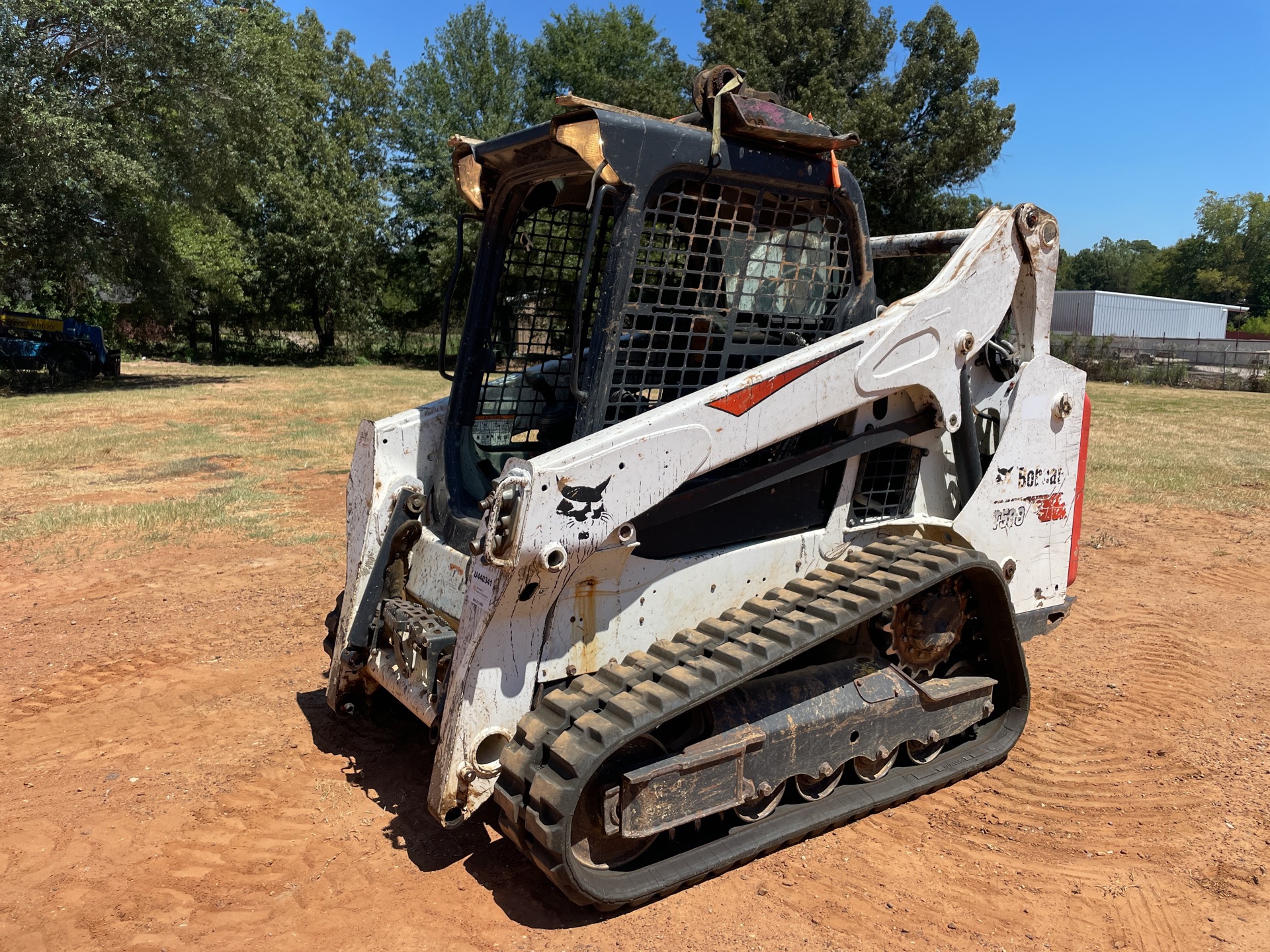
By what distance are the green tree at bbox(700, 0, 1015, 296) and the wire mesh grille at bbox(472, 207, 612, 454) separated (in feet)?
76.6

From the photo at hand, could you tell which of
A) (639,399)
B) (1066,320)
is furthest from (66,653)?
(1066,320)

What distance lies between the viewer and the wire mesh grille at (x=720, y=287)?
3398mm

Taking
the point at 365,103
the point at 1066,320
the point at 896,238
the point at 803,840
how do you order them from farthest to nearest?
the point at 1066,320, the point at 365,103, the point at 896,238, the point at 803,840

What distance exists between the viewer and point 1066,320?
4853cm

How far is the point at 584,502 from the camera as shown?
118 inches

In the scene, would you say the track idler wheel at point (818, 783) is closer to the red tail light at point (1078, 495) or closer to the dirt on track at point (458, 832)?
the dirt on track at point (458, 832)

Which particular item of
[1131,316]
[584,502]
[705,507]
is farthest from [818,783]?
[1131,316]

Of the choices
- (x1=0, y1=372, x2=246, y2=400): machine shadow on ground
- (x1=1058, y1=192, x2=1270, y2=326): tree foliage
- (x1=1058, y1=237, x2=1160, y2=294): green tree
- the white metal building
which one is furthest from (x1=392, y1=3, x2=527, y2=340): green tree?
(x1=1058, y1=237, x2=1160, y2=294): green tree

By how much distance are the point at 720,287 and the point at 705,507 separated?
33.3 inches

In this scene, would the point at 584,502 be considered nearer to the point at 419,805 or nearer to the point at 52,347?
the point at 419,805

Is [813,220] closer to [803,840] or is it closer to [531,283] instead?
[531,283]

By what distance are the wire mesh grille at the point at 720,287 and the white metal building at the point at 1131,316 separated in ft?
151

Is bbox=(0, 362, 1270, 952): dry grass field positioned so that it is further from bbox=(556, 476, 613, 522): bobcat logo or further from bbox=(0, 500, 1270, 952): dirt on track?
bbox=(556, 476, 613, 522): bobcat logo

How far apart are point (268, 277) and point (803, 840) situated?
109 ft
